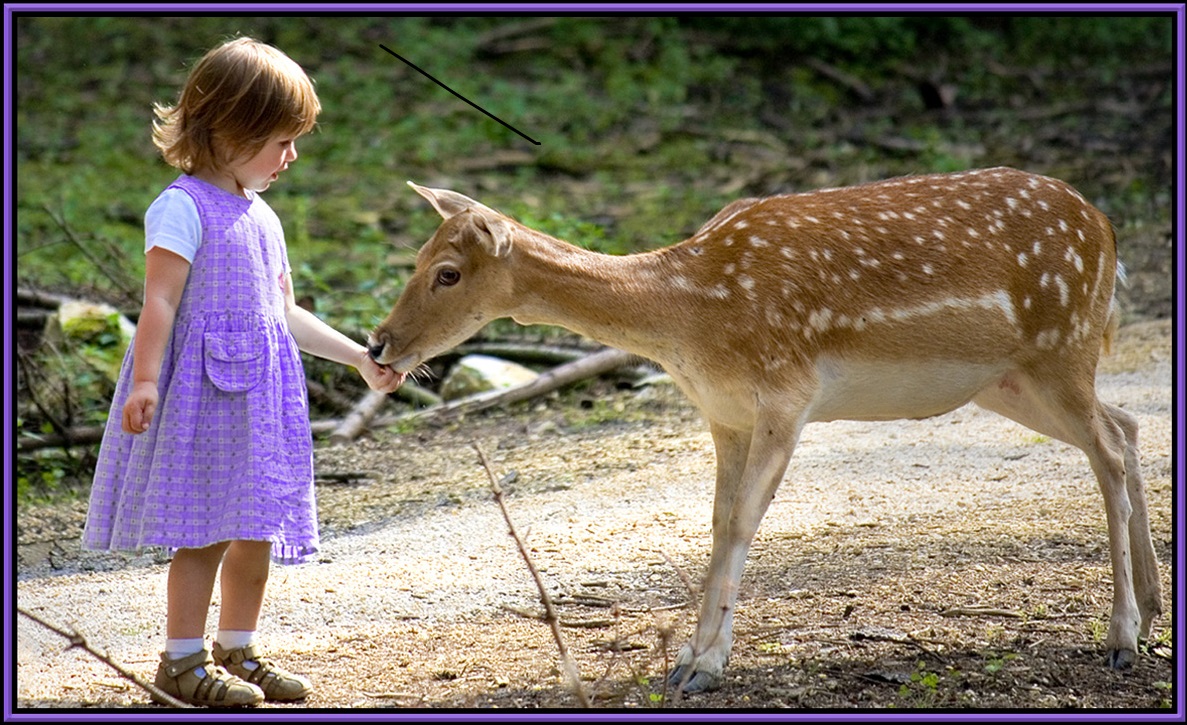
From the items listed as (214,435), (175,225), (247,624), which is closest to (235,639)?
(247,624)

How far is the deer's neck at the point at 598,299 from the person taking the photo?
4.43m

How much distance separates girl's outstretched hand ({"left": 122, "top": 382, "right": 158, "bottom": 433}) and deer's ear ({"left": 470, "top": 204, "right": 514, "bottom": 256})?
105 cm

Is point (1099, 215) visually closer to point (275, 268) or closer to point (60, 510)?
point (275, 268)

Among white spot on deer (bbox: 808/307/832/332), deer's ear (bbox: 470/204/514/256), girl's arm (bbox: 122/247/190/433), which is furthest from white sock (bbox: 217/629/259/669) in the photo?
white spot on deer (bbox: 808/307/832/332)

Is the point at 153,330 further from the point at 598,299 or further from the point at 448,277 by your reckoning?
the point at 598,299

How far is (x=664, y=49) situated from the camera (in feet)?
52.2

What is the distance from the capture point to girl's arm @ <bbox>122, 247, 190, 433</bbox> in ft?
12.6

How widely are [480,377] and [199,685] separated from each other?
182 inches

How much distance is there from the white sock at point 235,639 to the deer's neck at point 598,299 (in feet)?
4.03

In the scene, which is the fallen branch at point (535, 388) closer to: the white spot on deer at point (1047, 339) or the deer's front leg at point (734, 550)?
the white spot on deer at point (1047, 339)

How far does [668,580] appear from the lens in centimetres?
531

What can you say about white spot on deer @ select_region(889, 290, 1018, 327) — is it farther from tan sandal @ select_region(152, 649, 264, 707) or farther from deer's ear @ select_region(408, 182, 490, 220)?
tan sandal @ select_region(152, 649, 264, 707)

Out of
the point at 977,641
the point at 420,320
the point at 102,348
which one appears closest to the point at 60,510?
the point at 102,348

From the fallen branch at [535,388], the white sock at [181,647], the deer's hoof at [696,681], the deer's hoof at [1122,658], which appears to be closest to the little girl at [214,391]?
the white sock at [181,647]
